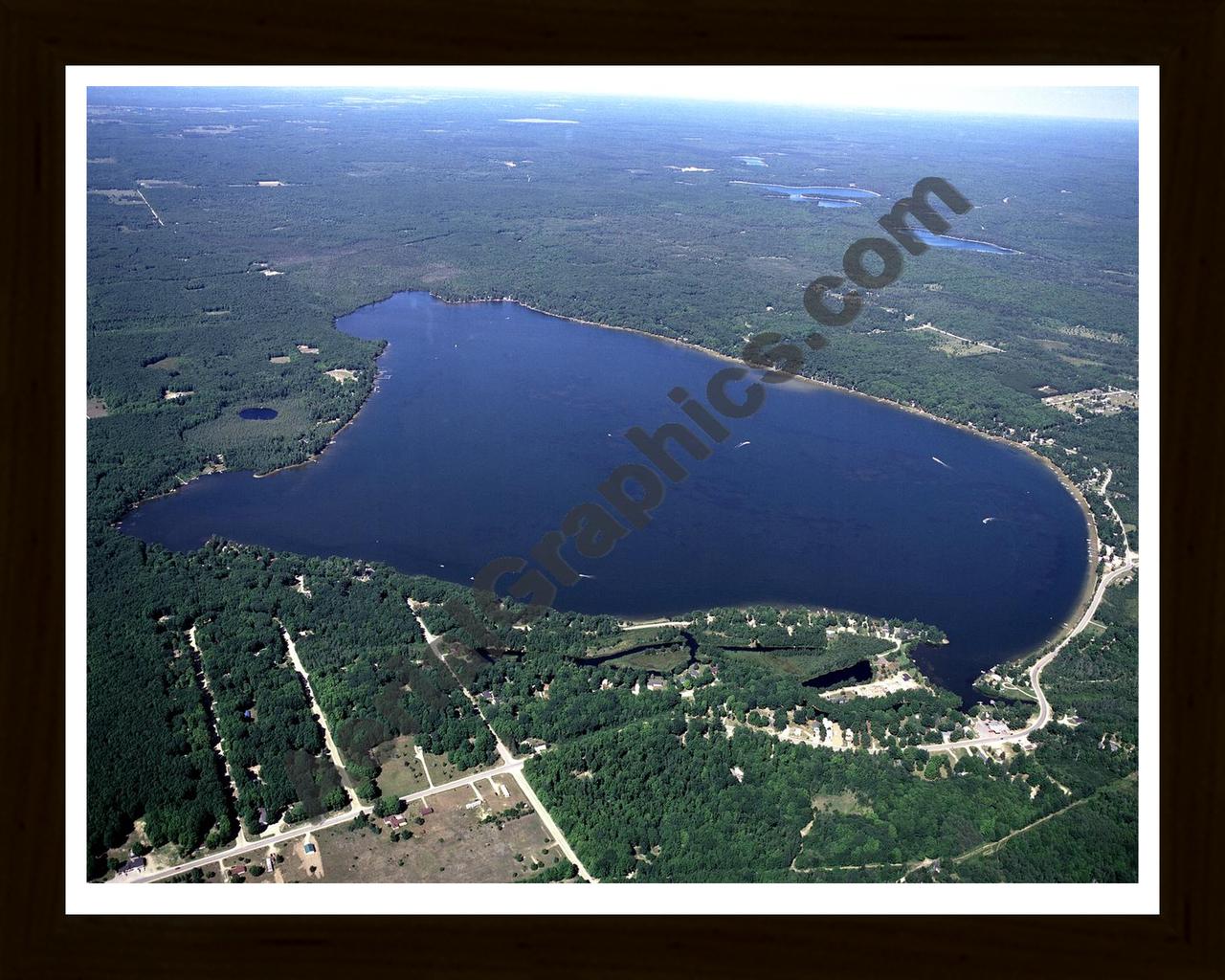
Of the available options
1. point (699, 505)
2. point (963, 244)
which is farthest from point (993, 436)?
point (963, 244)

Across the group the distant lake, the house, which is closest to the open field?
the house

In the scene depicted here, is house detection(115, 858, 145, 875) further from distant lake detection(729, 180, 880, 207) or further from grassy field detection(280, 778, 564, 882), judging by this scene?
distant lake detection(729, 180, 880, 207)

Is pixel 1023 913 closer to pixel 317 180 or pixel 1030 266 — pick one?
pixel 1030 266

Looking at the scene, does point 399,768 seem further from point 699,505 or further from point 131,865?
point 699,505

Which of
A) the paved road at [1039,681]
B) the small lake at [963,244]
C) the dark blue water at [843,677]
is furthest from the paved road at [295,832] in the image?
the small lake at [963,244]

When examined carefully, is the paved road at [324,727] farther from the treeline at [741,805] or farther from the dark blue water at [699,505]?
the dark blue water at [699,505]
